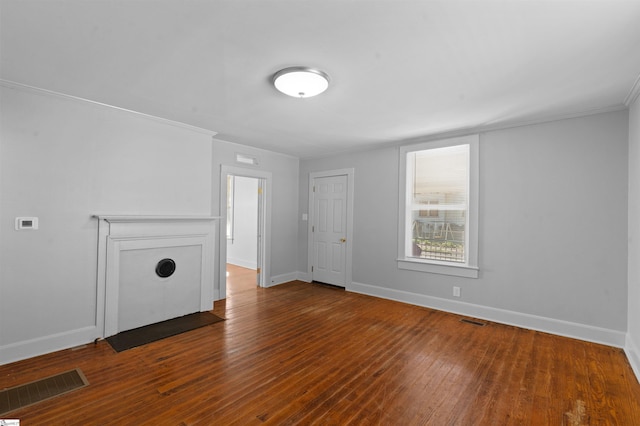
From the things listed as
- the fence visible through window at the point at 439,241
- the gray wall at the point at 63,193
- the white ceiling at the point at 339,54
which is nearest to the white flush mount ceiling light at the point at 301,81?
the white ceiling at the point at 339,54

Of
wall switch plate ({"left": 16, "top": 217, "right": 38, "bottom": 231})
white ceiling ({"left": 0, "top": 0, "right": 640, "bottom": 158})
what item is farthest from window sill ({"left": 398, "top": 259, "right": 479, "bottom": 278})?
wall switch plate ({"left": 16, "top": 217, "right": 38, "bottom": 231})

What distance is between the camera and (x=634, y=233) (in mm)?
2818

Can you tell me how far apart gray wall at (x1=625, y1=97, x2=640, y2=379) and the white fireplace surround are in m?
4.68

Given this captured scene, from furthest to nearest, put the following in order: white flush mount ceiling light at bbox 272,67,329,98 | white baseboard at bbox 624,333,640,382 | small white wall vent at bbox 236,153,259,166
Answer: small white wall vent at bbox 236,153,259,166 → white baseboard at bbox 624,333,640,382 → white flush mount ceiling light at bbox 272,67,329,98

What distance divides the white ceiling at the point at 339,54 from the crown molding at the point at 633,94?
43 mm

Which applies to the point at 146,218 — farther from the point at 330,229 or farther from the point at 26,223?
the point at 330,229

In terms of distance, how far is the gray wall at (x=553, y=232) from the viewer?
3139 millimetres

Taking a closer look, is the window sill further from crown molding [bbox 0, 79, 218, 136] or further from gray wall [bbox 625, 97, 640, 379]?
crown molding [bbox 0, 79, 218, 136]

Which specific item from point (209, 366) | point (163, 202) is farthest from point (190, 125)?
point (209, 366)

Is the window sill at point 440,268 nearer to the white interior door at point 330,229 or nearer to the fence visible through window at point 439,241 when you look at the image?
the fence visible through window at point 439,241

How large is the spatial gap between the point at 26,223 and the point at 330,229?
4.16 metres

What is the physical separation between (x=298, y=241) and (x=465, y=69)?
4470mm

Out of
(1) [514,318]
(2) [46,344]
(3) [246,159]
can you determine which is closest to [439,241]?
(1) [514,318]

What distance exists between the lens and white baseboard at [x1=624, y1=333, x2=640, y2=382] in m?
2.53
